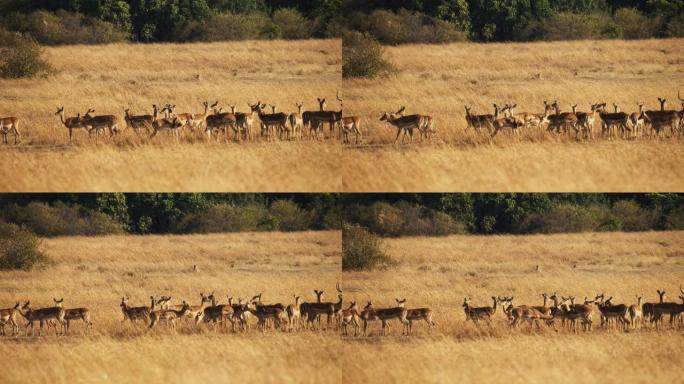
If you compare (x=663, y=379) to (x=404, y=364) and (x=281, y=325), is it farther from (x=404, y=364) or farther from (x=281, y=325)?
(x=281, y=325)

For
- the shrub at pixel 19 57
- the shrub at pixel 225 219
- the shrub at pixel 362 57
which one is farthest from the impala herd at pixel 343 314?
the shrub at pixel 19 57

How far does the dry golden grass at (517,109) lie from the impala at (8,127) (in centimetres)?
398

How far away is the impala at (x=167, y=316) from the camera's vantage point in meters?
16.5

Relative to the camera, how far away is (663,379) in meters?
15.9

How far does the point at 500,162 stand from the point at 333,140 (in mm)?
2000

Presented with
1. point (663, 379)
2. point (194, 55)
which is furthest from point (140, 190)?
point (663, 379)

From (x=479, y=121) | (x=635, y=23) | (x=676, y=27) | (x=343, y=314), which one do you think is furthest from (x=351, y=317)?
(x=676, y=27)

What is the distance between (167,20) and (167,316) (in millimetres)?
3629

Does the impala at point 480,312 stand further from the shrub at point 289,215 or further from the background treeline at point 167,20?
the background treeline at point 167,20

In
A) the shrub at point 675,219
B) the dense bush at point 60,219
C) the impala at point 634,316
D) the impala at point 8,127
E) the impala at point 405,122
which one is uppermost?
the impala at point 405,122

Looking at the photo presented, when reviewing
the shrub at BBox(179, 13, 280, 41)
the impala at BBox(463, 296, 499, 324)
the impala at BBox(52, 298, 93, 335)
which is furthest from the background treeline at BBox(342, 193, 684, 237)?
the impala at BBox(52, 298, 93, 335)

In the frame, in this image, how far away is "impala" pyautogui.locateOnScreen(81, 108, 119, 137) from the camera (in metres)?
16.8

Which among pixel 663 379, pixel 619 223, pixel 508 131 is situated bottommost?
pixel 663 379

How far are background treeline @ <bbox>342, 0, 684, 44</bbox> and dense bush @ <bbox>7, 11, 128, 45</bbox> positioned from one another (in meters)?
2.98
